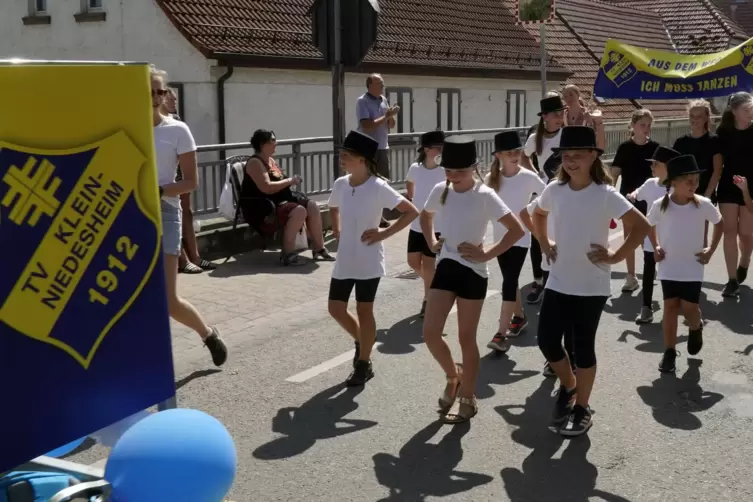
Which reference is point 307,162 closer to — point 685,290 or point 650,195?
point 650,195

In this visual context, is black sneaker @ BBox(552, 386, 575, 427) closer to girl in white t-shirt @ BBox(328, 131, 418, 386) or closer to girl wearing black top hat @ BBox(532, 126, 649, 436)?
girl wearing black top hat @ BBox(532, 126, 649, 436)

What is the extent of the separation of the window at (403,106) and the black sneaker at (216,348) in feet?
50.6

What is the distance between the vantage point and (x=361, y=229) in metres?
6.41

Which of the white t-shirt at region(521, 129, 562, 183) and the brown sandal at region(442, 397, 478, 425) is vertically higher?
the white t-shirt at region(521, 129, 562, 183)

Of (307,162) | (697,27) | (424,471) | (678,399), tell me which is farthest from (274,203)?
(697,27)

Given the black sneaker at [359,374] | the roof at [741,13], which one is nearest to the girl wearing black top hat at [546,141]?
the black sneaker at [359,374]

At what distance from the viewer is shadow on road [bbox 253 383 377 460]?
5395 mm

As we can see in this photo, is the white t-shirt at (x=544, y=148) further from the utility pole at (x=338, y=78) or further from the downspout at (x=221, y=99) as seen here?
the downspout at (x=221, y=99)

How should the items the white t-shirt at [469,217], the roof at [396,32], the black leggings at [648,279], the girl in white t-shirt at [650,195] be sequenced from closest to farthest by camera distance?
the white t-shirt at [469,217] < the girl in white t-shirt at [650,195] < the black leggings at [648,279] < the roof at [396,32]

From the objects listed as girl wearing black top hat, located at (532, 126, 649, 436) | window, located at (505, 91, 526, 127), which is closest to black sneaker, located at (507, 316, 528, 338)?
girl wearing black top hat, located at (532, 126, 649, 436)

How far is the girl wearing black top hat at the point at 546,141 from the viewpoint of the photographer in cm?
873

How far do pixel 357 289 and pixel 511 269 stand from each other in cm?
149

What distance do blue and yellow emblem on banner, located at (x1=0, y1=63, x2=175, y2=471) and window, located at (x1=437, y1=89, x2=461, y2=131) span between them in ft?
64.8

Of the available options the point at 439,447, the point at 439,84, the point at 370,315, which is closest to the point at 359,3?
the point at 370,315
